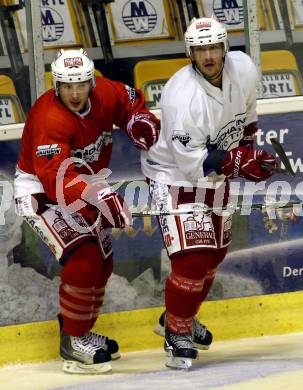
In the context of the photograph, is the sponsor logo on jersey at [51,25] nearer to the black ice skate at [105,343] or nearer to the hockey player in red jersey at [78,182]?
the hockey player in red jersey at [78,182]

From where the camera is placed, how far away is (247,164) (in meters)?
5.43

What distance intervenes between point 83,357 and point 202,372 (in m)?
0.50

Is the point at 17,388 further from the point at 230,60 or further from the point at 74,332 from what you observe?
the point at 230,60

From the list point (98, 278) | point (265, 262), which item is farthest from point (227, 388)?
point (265, 262)

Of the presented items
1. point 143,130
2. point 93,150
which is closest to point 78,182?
point 93,150

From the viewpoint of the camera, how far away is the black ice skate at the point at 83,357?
5.64 metres

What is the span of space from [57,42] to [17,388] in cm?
167

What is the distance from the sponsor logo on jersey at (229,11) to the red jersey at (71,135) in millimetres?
811

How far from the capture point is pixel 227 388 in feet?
17.0

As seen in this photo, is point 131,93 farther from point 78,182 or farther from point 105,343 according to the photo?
point 105,343

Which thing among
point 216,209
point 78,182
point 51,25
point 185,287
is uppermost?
point 51,25

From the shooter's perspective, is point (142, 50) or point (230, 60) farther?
point (142, 50)

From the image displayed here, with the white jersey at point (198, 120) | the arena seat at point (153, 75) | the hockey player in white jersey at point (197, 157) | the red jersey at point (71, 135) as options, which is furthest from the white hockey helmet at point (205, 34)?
the arena seat at point (153, 75)

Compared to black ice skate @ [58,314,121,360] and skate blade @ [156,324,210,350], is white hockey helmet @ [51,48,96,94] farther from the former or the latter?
skate blade @ [156,324,210,350]
